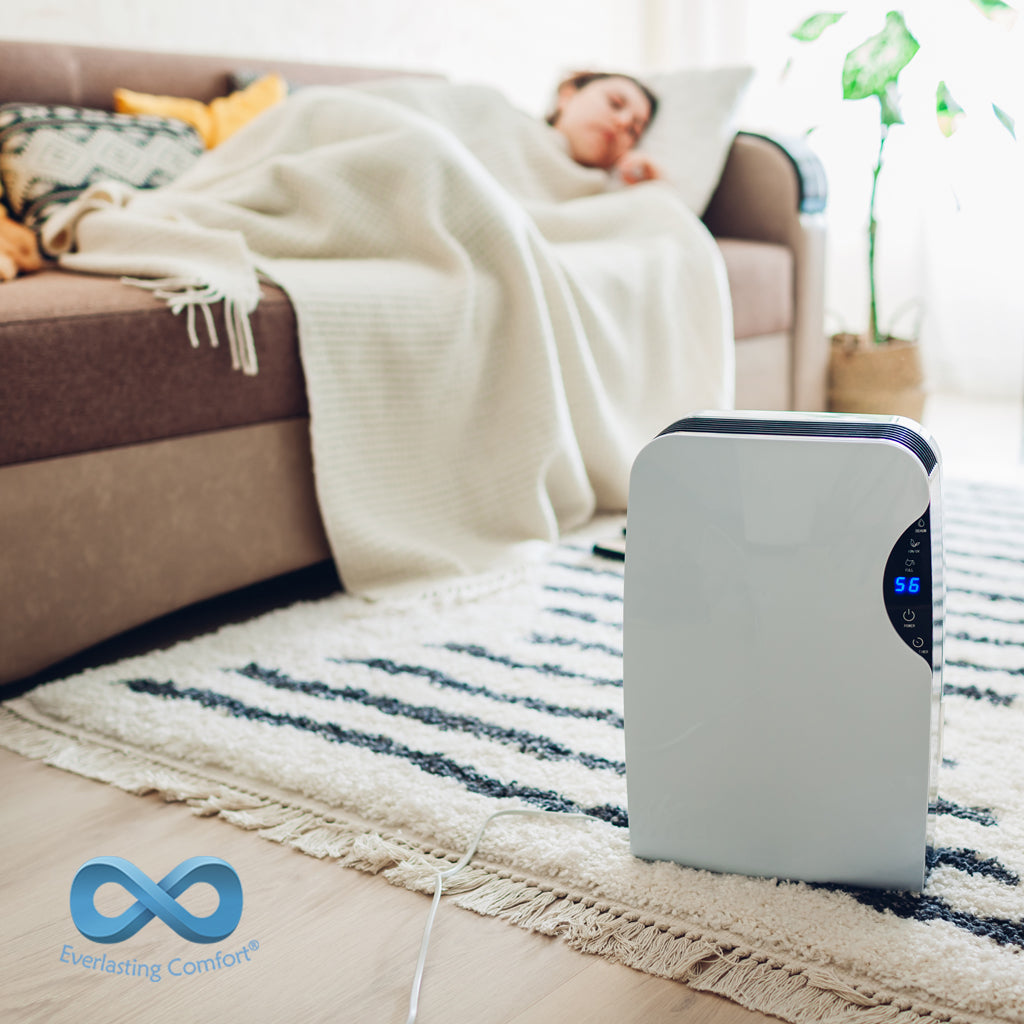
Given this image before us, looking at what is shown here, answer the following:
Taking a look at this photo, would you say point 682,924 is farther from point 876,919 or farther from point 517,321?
point 517,321

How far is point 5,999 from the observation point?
0.68 metres

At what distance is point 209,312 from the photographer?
1243 mm

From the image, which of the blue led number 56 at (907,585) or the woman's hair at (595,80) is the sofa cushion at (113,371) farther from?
→ the woman's hair at (595,80)

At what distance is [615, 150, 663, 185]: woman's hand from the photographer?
2139 millimetres

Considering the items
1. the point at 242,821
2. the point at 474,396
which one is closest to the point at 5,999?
the point at 242,821

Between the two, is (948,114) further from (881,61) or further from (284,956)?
(284,956)

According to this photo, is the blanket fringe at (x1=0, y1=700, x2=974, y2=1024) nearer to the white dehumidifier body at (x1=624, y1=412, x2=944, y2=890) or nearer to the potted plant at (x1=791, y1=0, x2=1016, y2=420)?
the white dehumidifier body at (x1=624, y1=412, x2=944, y2=890)

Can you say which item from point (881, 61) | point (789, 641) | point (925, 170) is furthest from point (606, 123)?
point (789, 641)

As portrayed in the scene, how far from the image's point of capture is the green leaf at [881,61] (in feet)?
6.63

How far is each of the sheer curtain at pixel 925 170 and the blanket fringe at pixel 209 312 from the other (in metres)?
1.67

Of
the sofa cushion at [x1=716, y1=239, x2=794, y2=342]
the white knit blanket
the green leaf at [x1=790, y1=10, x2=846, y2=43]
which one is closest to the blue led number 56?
the white knit blanket

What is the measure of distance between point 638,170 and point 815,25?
0.51 metres

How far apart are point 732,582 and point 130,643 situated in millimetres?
851

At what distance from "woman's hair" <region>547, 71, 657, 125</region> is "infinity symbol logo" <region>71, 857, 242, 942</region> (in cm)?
194
